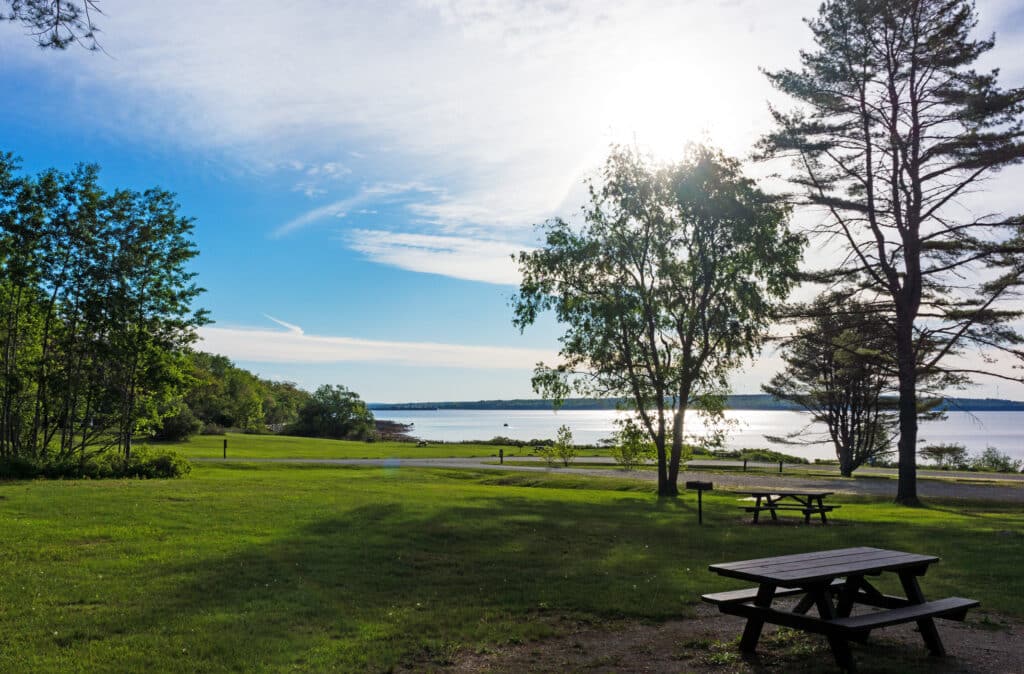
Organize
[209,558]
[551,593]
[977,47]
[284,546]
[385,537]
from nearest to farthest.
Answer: [551,593] → [209,558] → [284,546] → [385,537] → [977,47]

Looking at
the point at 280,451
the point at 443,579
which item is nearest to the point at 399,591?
the point at 443,579

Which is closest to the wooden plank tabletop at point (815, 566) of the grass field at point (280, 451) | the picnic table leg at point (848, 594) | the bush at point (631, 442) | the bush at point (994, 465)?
the picnic table leg at point (848, 594)

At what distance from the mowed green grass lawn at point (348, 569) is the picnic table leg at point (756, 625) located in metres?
1.49

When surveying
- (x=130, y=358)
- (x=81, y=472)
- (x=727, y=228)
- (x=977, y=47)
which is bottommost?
(x=81, y=472)

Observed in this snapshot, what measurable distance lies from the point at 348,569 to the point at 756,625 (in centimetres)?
578

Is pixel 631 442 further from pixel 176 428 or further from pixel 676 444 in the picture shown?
pixel 176 428

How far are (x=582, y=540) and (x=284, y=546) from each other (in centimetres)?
550

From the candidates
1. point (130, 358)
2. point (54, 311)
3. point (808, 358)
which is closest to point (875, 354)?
point (808, 358)

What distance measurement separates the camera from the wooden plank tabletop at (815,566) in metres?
6.18

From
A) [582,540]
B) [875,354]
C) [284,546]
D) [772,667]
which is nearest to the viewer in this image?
[772,667]

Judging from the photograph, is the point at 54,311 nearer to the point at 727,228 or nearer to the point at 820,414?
the point at 727,228

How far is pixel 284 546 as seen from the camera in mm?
11570

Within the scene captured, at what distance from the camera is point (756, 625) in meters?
6.68

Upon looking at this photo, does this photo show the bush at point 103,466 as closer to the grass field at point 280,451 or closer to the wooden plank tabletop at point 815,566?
the grass field at point 280,451
